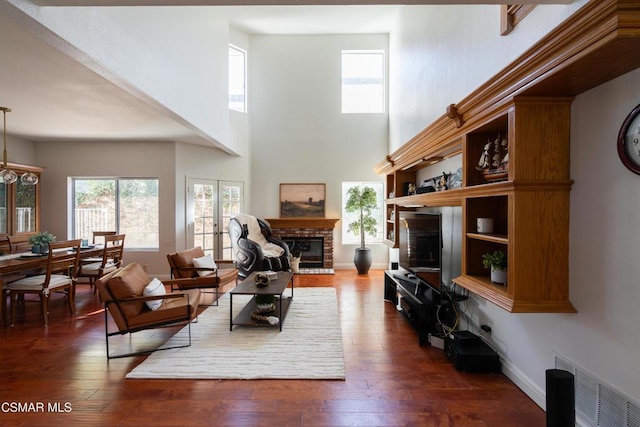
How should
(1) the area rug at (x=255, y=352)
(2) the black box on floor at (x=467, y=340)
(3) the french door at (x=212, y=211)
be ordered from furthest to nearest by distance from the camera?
(3) the french door at (x=212, y=211) < (2) the black box on floor at (x=467, y=340) < (1) the area rug at (x=255, y=352)

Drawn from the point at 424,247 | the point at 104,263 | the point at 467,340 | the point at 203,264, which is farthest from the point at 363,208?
the point at 104,263

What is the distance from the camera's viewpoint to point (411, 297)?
355 cm

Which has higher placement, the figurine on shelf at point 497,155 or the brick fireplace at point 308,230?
the figurine on shelf at point 497,155

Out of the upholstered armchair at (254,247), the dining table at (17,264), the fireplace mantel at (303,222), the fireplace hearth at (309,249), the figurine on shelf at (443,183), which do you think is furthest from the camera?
the fireplace hearth at (309,249)

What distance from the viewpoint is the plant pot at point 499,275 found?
220 centimetres

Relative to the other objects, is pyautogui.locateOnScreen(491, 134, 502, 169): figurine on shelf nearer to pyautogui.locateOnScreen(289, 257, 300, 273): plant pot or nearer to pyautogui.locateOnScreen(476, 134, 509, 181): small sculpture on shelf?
pyautogui.locateOnScreen(476, 134, 509, 181): small sculpture on shelf

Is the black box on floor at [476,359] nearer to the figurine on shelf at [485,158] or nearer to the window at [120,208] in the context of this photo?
the figurine on shelf at [485,158]

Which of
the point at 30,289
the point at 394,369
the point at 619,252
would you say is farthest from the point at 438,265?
the point at 30,289

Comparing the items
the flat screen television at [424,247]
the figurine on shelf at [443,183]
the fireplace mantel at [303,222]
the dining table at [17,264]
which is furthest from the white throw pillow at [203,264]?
the figurine on shelf at [443,183]

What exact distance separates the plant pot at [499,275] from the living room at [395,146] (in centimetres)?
36

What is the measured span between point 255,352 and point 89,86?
10.3 ft

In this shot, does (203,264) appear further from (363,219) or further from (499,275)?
(499,275)

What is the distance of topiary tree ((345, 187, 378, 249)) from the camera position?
22.1ft

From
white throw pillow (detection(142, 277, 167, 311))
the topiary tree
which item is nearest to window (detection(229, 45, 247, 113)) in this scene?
the topiary tree
